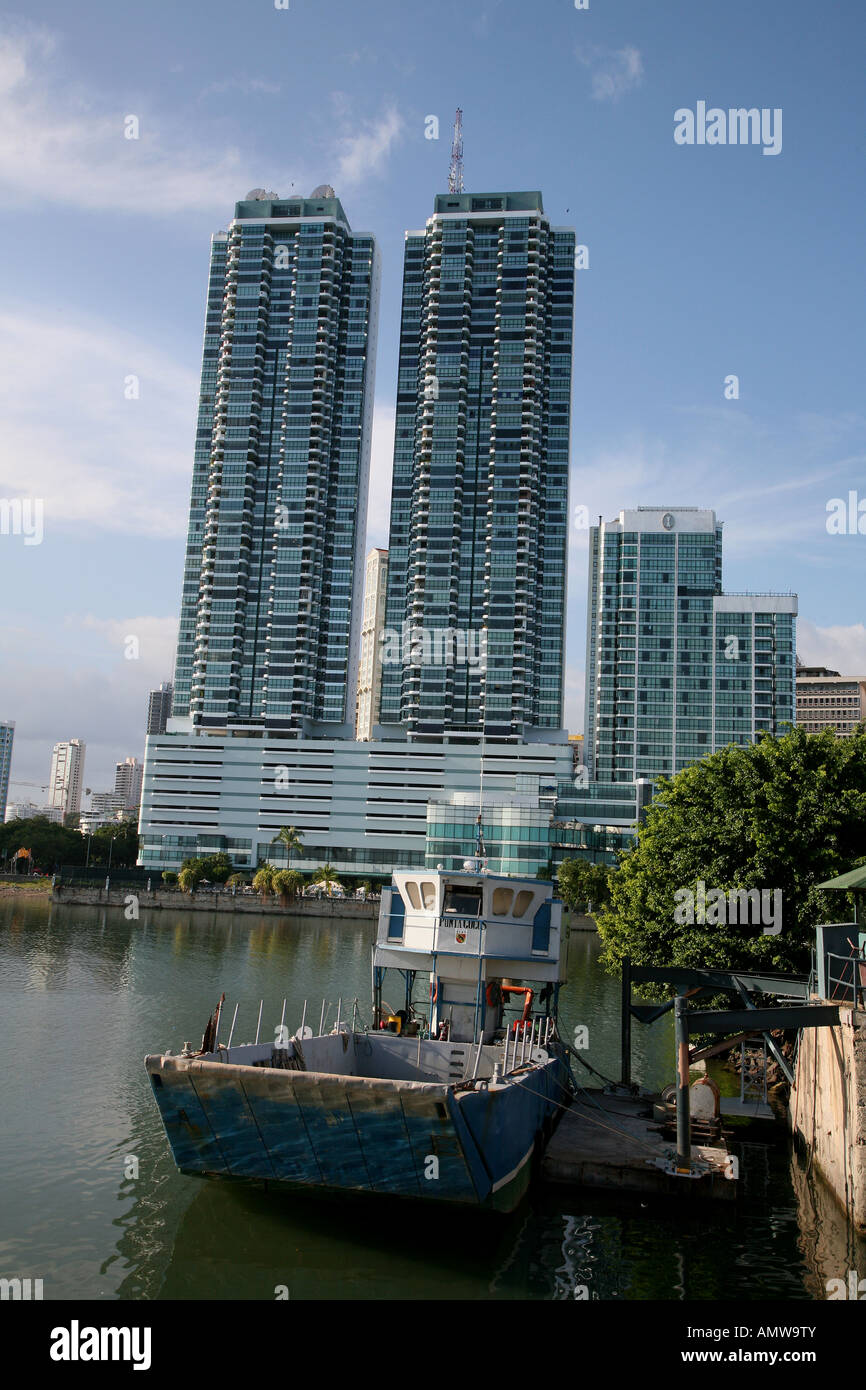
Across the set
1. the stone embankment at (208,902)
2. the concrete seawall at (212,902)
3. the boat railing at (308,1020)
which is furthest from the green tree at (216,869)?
the boat railing at (308,1020)

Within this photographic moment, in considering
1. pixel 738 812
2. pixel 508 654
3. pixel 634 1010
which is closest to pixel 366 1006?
pixel 634 1010

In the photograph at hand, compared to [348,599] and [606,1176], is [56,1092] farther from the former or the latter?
[348,599]

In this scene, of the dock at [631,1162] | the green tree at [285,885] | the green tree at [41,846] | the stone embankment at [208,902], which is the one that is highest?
the green tree at [41,846]

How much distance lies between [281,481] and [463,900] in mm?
129025

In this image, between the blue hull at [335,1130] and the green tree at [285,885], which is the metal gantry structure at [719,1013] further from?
the green tree at [285,885]

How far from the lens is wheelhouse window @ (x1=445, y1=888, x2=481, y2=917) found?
2494cm

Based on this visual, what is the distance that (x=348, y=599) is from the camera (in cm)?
14662

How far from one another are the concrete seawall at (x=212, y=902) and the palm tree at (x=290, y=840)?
2017 cm

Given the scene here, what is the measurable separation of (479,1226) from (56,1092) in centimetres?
1399

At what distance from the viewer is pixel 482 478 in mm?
146375

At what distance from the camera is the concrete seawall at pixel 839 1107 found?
17.7 metres

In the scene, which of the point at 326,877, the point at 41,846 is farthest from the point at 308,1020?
the point at 41,846

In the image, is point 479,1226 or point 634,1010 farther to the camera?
point 634,1010
